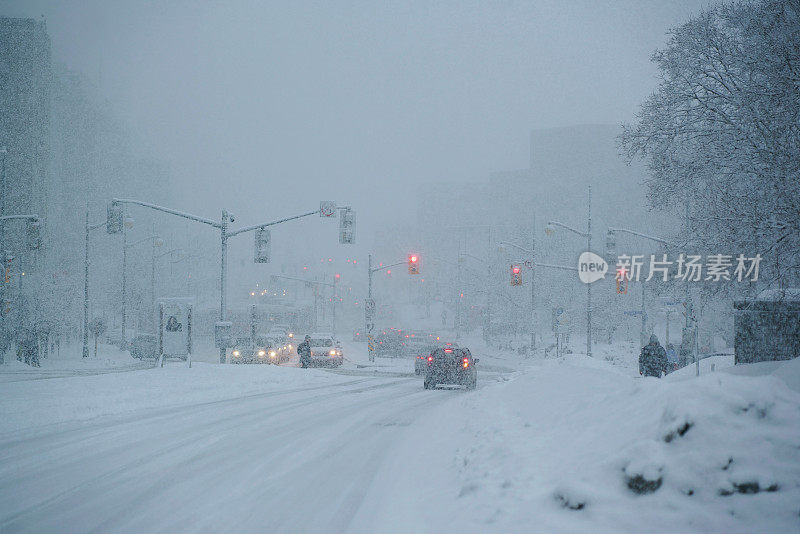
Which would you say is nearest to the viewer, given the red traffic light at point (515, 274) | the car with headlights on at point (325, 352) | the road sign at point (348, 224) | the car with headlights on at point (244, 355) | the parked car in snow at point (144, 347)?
the road sign at point (348, 224)

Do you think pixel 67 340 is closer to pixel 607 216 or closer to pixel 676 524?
pixel 676 524

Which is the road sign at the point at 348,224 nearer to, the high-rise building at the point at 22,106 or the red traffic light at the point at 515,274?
the red traffic light at the point at 515,274

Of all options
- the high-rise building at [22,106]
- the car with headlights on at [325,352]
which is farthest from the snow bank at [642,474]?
the high-rise building at [22,106]

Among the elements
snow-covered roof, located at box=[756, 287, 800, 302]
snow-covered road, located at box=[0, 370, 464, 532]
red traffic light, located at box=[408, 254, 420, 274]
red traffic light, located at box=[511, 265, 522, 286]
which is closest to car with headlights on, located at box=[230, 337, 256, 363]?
red traffic light, located at box=[408, 254, 420, 274]

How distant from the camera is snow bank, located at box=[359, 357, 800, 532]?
15.9 feet

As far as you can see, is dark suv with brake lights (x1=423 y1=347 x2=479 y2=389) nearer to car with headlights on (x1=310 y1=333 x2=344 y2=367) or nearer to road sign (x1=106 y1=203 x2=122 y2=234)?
road sign (x1=106 y1=203 x2=122 y2=234)

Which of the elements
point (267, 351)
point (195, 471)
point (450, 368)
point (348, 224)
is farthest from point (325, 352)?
point (195, 471)

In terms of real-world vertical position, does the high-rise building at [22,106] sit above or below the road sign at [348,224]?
above

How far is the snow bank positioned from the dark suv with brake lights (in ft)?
52.7

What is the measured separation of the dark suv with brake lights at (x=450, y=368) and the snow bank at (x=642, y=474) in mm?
16051

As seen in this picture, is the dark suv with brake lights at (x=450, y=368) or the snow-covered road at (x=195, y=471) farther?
the dark suv with brake lights at (x=450, y=368)

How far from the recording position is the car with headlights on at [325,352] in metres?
37.9

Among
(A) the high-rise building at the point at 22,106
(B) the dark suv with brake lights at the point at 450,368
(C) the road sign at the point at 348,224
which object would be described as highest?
(A) the high-rise building at the point at 22,106

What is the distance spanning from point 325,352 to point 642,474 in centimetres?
3372
